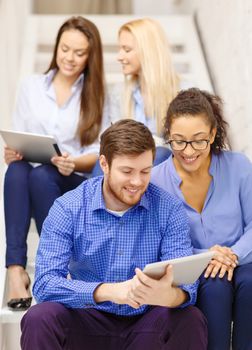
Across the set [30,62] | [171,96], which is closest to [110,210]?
[171,96]

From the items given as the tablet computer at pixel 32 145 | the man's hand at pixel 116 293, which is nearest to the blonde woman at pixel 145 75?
the tablet computer at pixel 32 145

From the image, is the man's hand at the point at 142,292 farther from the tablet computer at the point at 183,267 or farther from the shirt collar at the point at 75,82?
the shirt collar at the point at 75,82

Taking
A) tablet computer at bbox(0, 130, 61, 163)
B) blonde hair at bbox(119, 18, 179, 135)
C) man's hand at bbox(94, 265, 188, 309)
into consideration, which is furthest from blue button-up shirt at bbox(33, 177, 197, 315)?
blonde hair at bbox(119, 18, 179, 135)

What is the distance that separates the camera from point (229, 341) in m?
2.10

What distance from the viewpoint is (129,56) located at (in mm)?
2869

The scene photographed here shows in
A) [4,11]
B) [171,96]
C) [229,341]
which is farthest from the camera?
[4,11]

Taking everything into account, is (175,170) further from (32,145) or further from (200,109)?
(32,145)

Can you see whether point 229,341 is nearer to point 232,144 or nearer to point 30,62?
point 232,144

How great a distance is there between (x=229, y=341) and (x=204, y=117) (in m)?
0.62

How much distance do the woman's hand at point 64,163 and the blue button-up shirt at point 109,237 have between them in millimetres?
447

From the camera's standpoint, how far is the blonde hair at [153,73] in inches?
111

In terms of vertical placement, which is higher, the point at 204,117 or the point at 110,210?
the point at 204,117

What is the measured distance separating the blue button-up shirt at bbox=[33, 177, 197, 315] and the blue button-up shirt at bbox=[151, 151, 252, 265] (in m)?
0.14

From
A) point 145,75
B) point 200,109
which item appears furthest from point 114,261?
point 145,75
